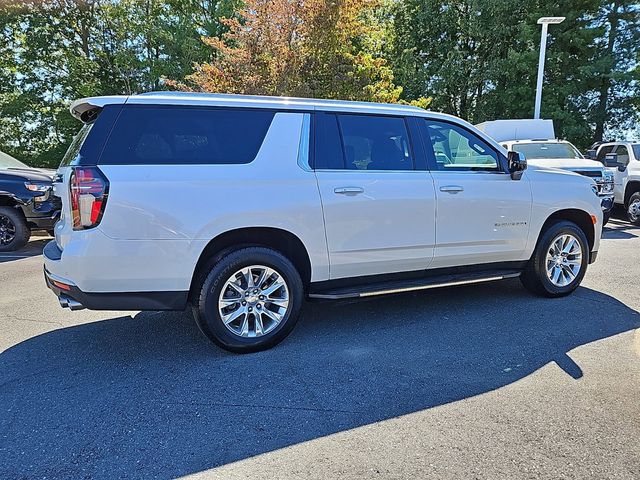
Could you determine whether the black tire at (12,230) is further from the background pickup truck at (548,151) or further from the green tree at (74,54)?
the green tree at (74,54)

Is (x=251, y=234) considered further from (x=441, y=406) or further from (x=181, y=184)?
(x=441, y=406)

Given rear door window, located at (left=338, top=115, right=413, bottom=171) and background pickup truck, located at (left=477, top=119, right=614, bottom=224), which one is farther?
background pickup truck, located at (left=477, top=119, right=614, bottom=224)

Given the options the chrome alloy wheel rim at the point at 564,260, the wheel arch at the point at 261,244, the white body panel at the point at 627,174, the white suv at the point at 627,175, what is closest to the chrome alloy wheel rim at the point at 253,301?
the wheel arch at the point at 261,244

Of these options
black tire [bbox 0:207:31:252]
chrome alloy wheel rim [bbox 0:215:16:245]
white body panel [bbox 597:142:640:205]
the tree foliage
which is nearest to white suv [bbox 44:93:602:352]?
black tire [bbox 0:207:31:252]

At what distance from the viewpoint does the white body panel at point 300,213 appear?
3318mm

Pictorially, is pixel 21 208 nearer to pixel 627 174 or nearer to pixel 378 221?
pixel 378 221

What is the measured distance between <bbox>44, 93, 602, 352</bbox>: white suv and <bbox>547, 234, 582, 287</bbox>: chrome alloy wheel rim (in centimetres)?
22

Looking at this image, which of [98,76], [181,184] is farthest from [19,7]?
[181,184]

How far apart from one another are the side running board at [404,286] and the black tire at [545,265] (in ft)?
0.83

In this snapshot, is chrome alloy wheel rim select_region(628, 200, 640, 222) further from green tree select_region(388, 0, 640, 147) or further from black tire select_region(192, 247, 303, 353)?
black tire select_region(192, 247, 303, 353)

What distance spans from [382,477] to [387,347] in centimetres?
159

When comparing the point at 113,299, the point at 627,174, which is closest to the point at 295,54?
the point at 627,174

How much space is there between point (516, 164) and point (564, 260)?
129cm

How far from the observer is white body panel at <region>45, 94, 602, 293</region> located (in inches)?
131
